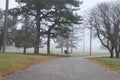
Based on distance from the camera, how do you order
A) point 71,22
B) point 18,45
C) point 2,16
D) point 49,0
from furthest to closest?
1. point 2,16
2. point 18,45
3. point 71,22
4. point 49,0

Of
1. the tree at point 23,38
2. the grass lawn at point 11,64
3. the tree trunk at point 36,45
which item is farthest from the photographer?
the tree at point 23,38

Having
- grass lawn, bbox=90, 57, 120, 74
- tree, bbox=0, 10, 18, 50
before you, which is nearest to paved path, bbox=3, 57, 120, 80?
grass lawn, bbox=90, 57, 120, 74

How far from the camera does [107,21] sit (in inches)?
2301

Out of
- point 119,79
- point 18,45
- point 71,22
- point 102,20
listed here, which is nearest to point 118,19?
point 102,20

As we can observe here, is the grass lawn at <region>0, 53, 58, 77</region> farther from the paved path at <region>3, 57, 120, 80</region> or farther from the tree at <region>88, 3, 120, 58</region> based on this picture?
the tree at <region>88, 3, 120, 58</region>

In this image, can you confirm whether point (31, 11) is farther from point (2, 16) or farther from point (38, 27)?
point (2, 16)

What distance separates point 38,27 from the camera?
59.6 m

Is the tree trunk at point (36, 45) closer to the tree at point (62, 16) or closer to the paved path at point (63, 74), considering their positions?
the tree at point (62, 16)

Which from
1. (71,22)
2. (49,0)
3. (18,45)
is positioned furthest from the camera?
(18,45)

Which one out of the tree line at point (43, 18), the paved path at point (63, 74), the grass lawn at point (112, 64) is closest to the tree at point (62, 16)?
the tree line at point (43, 18)

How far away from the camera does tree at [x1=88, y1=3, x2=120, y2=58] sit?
5781 cm

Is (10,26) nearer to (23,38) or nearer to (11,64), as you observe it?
(23,38)

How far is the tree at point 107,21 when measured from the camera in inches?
2276

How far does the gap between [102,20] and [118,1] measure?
478 centimetres
